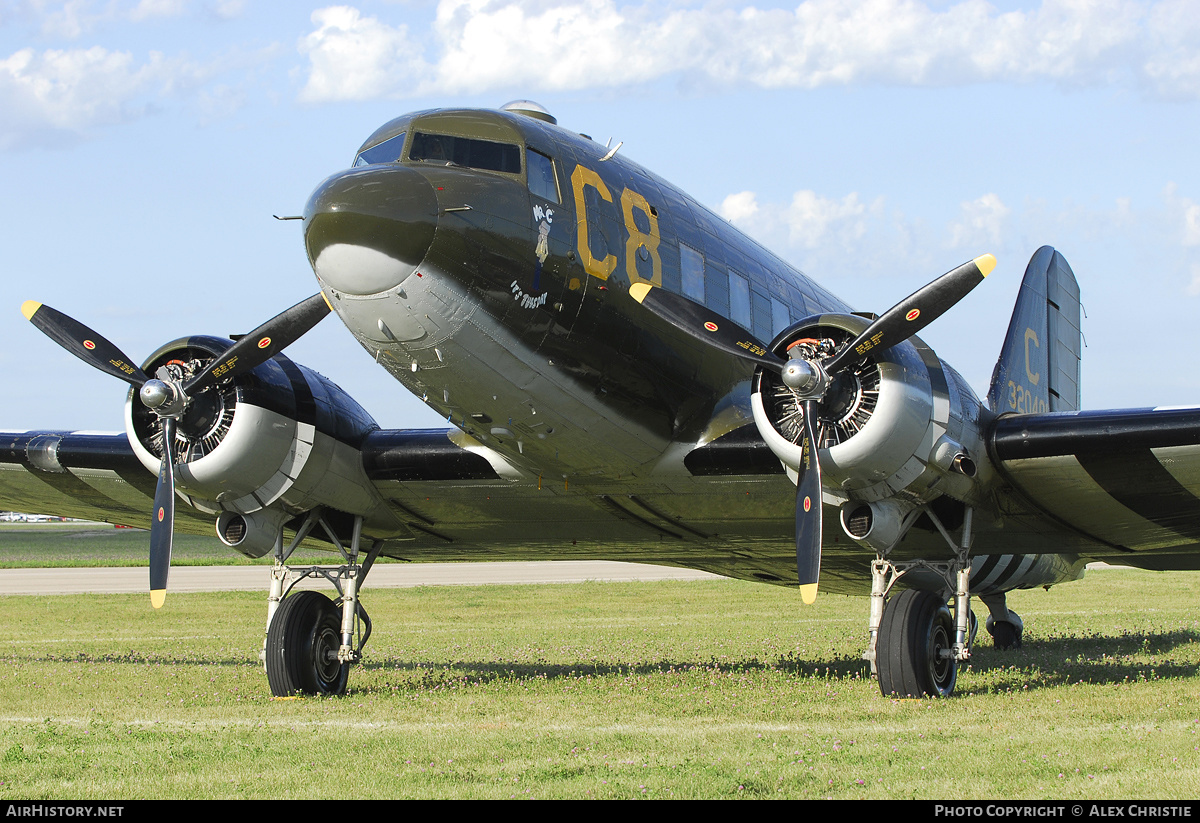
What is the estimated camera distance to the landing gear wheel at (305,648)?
37.4 feet

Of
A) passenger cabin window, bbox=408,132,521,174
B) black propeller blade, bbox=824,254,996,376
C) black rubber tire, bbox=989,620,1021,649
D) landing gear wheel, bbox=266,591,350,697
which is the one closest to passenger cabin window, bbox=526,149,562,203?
passenger cabin window, bbox=408,132,521,174

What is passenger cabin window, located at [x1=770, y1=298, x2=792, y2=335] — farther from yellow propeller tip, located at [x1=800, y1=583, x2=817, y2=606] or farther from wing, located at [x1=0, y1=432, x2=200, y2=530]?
wing, located at [x1=0, y1=432, x2=200, y2=530]

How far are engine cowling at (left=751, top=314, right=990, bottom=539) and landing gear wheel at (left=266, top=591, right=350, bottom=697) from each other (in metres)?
5.11

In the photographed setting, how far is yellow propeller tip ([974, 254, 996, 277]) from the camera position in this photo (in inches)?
391

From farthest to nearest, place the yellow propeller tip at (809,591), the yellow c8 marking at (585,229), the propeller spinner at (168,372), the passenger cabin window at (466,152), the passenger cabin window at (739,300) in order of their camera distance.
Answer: the passenger cabin window at (739,300)
the propeller spinner at (168,372)
the yellow propeller tip at (809,591)
the yellow c8 marking at (585,229)
the passenger cabin window at (466,152)

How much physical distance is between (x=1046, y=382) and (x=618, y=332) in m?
9.45

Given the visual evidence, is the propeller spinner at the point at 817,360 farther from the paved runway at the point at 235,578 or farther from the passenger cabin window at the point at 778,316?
the paved runway at the point at 235,578

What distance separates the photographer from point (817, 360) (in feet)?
32.4

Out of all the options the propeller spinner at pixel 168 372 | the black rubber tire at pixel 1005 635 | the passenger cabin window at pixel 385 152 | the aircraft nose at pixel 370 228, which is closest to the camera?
the aircraft nose at pixel 370 228

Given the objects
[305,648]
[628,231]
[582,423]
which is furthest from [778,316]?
[305,648]

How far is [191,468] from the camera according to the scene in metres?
11.4

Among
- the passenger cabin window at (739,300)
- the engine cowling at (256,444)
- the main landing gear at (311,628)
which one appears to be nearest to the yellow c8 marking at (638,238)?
the passenger cabin window at (739,300)

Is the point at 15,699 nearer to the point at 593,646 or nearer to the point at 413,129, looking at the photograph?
the point at 413,129

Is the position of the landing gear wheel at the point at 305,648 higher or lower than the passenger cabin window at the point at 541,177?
lower
